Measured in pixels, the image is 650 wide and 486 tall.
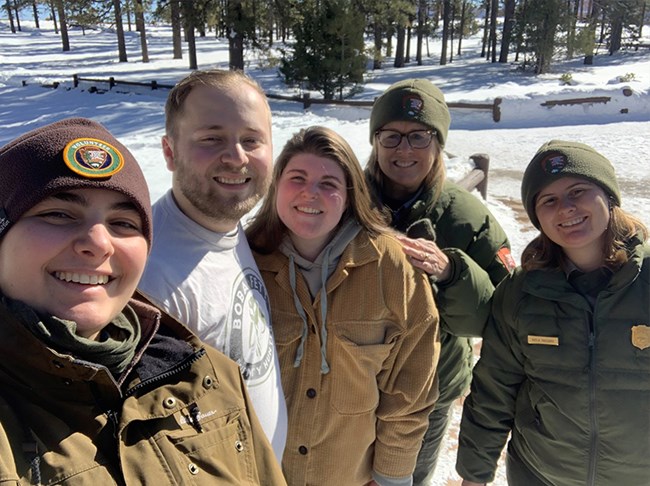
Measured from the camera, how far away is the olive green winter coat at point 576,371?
1874 mm

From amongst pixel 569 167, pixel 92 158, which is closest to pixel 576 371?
pixel 569 167

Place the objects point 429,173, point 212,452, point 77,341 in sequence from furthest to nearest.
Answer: point 429,173, point 212,452, point 77,341

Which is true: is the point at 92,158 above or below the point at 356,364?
above

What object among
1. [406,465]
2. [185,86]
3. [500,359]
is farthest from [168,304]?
[500,359]

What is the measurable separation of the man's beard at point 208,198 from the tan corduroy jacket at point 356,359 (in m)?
0.35

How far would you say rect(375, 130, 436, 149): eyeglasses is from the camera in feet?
8.51

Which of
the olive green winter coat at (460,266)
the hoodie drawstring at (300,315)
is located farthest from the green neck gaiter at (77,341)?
the olive green winter coat at (460,266)

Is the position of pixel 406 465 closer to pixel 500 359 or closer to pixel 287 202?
pixel 500 359

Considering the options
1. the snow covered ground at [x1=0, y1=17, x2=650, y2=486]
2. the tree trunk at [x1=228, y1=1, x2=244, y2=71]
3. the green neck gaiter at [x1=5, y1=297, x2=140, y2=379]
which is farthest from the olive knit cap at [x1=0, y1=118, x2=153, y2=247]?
the tree trunk at [x1=228, y1=1, x2=244, y2=71]

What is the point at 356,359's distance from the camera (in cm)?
A: 194

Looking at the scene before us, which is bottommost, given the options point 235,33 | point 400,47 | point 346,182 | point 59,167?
point 346,182

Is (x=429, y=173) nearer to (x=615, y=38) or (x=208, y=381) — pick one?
(x=208, y=381)

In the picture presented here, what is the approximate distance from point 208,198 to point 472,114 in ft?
53.2

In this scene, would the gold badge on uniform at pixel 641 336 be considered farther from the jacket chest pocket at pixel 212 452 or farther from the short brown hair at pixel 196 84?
the short brown hair at pixel 196 84
